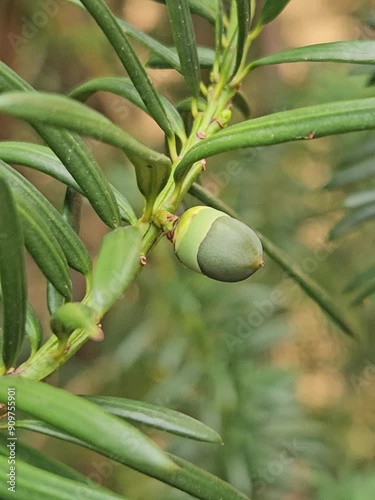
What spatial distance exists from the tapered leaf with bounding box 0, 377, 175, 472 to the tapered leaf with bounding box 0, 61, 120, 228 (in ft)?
0.38

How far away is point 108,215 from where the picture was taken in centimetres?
35

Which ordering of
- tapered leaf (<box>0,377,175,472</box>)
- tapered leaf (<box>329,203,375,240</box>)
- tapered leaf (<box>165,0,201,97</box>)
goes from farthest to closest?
1. tapered leaf (<box>329,203,375,240</box>)
2. tapered leaf (<box>165,0,201,97</box>)
3. tapered leaf (<box>0,377,175,472</box>)

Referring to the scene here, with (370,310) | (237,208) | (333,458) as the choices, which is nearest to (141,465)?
(237,208)

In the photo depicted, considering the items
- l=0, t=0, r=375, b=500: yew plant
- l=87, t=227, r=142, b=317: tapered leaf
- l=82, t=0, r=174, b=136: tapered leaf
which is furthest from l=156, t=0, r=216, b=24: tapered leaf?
l=87, t=227, r=142, b=317: tapered leaf

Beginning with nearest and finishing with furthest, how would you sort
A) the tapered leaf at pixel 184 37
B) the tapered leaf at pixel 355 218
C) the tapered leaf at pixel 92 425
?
the tapered leaf at pixel 92 425, the tapered leaf at pixel 184 37, the tapered leaf at pixel 355 218

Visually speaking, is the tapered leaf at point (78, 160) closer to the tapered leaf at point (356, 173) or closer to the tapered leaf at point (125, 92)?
the tapered leaf at point (125, 92)

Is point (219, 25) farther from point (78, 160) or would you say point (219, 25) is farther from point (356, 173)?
point (356, 173)

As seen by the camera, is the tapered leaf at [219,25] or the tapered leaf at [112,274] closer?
the tapered leaf at [112,274]

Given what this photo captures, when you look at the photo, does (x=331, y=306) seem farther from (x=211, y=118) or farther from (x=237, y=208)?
(x=237, y=208)

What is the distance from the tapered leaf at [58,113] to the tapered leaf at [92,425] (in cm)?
11

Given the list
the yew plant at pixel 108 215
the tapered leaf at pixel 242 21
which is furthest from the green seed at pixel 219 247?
the tapered leaf at pixel 242 21

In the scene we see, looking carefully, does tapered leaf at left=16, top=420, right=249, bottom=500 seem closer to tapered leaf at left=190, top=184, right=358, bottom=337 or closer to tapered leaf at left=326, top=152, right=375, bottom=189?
tapered leaf at left=190, top=184, right=358, bottom=337

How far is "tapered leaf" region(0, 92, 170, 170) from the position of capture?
0.77ft

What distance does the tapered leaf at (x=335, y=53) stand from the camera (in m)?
0.35
